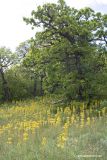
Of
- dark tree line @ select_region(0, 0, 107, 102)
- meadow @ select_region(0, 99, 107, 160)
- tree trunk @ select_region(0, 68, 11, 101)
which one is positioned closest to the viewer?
meadow @ select_region(0, 99, 107, 160)

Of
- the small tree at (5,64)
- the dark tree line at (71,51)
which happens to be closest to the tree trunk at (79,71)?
the dark tree line at (71,51)

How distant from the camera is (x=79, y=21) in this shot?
67.6 feet

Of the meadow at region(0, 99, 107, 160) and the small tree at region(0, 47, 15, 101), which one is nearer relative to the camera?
the meadow at region(0, 99, 107, 160)

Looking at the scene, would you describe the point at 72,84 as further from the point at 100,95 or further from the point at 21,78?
the point at 21,78

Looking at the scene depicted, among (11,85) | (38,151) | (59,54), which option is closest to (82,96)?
(59,54)

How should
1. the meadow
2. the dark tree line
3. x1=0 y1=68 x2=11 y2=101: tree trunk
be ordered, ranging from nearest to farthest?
the meadow
the dark tree line
x1=0 y1=68 x2=11 y2=101: tree trunk

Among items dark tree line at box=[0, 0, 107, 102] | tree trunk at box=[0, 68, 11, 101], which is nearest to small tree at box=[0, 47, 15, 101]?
tree trunk at box=[0, 68, 11, 101]

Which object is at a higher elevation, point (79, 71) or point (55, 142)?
point (79, 71)

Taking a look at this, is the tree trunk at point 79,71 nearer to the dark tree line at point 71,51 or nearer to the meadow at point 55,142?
the dark tree line at point 71,51

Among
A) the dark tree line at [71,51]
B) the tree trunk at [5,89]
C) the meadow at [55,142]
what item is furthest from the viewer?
the tree trunk at [5,89]

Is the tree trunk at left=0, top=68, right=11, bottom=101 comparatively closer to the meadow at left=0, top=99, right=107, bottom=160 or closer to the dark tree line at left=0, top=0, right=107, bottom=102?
the dark tree line at left=0, top=0, right=107, bottom=102

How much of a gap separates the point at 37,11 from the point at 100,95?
5.50 metres

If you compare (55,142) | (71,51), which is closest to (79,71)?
(71,51)

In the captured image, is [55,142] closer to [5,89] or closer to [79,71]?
[79,71]
